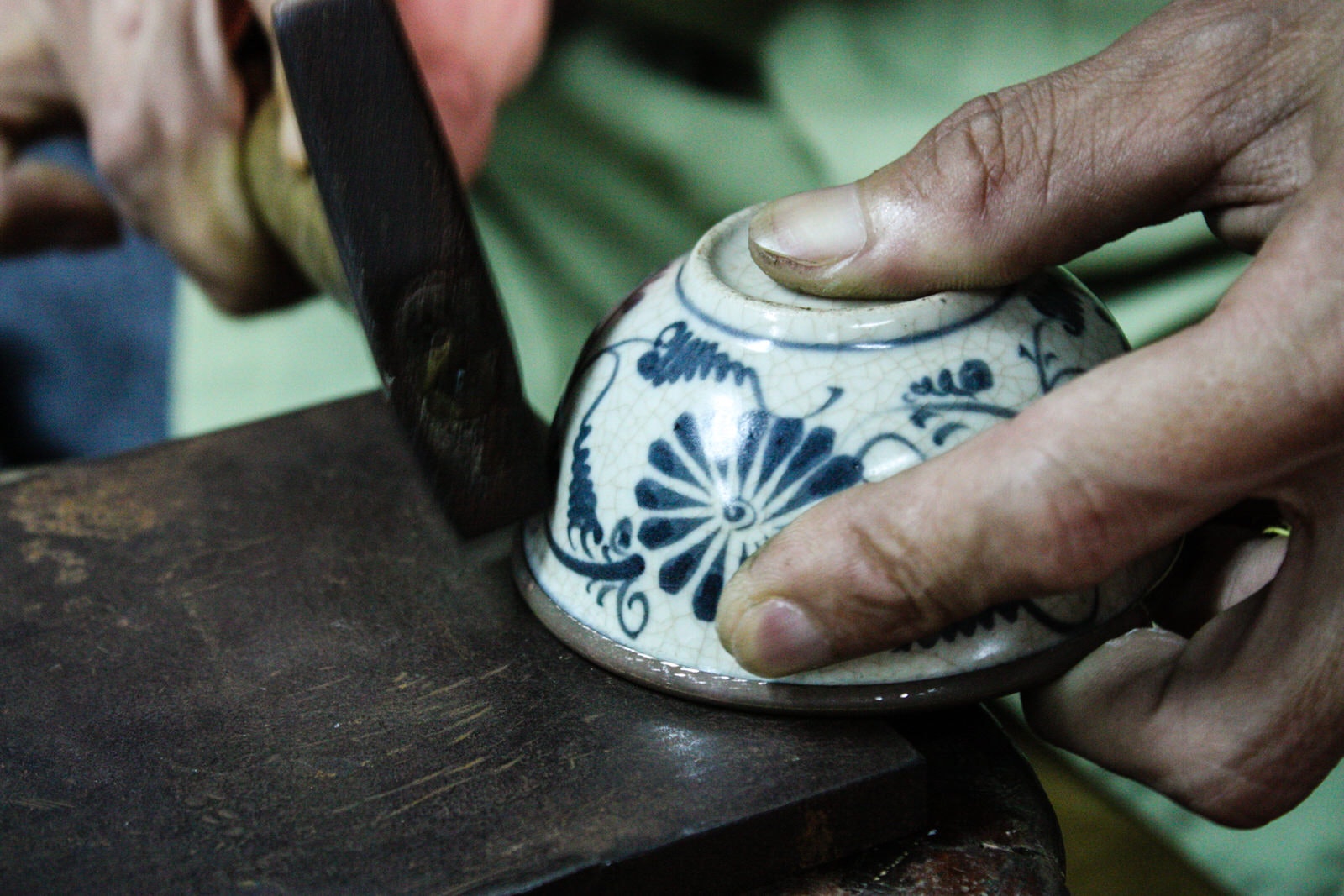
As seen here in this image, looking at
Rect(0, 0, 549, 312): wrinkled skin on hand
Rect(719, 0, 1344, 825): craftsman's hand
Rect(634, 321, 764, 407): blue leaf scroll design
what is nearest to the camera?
Rect(719, 0, 1344, 825): craftsman's hand

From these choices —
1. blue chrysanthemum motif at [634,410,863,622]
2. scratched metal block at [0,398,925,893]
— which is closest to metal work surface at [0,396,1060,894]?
scratched metal block at [0,398,925,893]

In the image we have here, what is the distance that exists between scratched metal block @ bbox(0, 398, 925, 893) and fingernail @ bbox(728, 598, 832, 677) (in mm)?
57

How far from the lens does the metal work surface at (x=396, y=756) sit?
2.29ft

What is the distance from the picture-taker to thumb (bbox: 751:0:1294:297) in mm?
783

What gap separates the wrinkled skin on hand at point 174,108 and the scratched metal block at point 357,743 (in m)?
0.71

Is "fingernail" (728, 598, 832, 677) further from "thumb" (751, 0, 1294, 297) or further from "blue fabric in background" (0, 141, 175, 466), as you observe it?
"blue fabric in background" (0, 141, 175, 466)

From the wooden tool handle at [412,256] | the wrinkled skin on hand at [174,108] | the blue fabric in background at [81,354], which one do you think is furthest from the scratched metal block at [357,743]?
the blue fabric in background at [81,354]

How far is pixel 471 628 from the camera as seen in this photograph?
91 centimetres

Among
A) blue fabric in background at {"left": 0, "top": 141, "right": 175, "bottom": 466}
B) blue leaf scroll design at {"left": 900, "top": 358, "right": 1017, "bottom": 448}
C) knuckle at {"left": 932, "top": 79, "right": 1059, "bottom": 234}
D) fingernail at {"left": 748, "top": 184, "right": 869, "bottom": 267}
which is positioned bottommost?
blue fabric in background at {"left": 0, "top": 141, "right": 175, "bottom": 466}

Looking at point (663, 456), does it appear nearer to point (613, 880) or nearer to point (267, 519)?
point (613, 880)

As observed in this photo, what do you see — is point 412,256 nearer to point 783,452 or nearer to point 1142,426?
point 783,452

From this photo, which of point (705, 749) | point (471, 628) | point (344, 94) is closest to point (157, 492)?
point (471, 628)

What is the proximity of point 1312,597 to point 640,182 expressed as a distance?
3.25 ft

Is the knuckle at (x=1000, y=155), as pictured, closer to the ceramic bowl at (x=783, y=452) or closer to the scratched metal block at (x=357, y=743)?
the ceramic bowl at (x=783, y=452)
